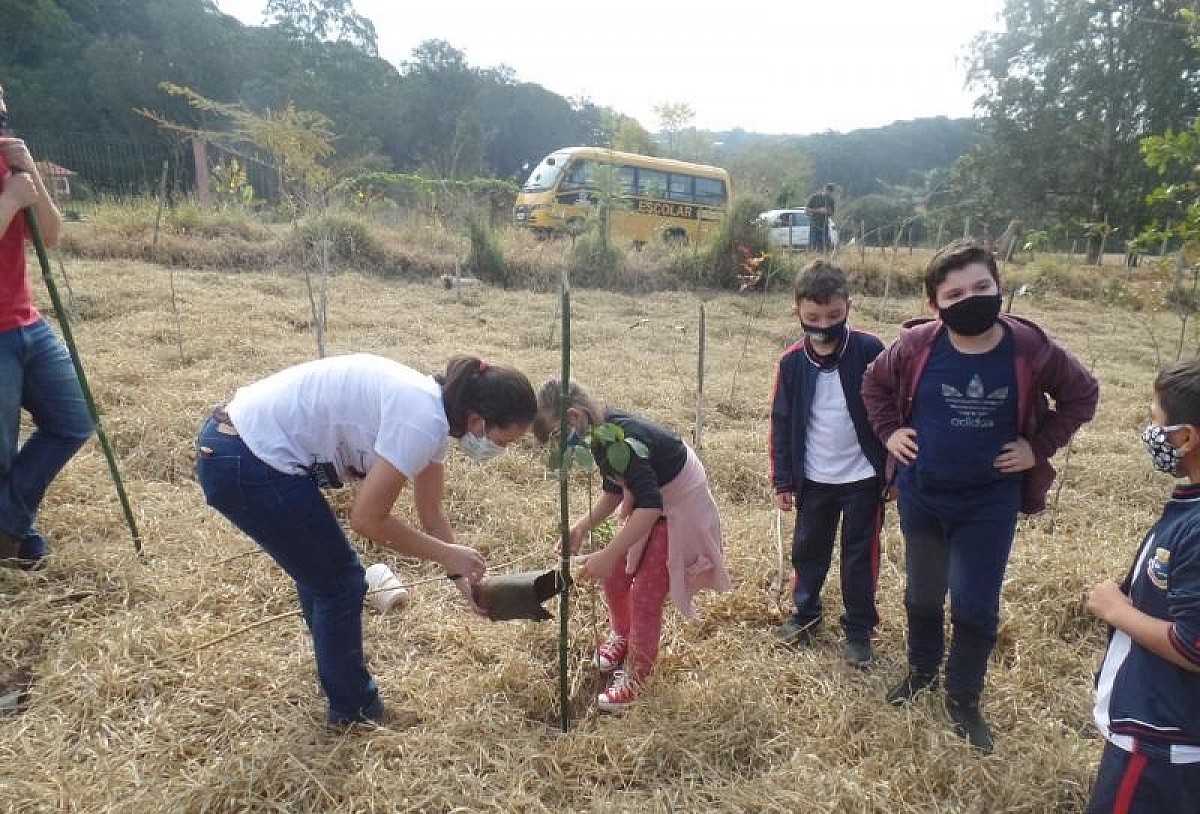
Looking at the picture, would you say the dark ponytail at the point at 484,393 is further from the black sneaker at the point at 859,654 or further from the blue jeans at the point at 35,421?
the blue jeans at the point at 35,421

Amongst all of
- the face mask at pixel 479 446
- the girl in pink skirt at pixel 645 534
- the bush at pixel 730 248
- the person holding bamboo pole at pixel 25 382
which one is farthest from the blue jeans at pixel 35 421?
the bush at pixel 730 248

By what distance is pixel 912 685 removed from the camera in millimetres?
2195

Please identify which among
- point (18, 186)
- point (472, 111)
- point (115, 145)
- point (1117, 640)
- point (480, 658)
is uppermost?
point (472, 111)

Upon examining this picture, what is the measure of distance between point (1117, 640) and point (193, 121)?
28285mm

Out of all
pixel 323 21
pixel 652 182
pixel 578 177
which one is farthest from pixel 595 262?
pixel 323 21

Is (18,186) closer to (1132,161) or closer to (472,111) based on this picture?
(1132,161)

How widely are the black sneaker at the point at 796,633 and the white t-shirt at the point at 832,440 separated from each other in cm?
55

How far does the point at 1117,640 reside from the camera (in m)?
1.55

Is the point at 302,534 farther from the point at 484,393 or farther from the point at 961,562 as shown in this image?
the point at 961,562

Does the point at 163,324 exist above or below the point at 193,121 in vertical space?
below

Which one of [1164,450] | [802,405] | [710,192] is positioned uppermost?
[710,192]

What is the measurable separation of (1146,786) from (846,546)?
106cm

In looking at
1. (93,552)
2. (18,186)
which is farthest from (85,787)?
(18,186)

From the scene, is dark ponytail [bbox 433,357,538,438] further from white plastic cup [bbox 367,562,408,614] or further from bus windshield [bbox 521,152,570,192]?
bus windshield [bbox 521,152,570,192]
